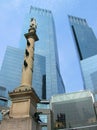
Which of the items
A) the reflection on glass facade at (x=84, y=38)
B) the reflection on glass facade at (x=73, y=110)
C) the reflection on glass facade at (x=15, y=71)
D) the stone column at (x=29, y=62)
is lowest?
the stone column at (x=29, y=62)

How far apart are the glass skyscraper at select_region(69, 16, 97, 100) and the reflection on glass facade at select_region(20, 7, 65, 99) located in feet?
59.7

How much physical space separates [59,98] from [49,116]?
22.8 feet

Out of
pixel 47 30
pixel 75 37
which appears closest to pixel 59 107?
pixel 47 30

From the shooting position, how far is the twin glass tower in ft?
340

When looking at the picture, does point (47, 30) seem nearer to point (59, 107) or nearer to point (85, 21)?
point (85, 21)

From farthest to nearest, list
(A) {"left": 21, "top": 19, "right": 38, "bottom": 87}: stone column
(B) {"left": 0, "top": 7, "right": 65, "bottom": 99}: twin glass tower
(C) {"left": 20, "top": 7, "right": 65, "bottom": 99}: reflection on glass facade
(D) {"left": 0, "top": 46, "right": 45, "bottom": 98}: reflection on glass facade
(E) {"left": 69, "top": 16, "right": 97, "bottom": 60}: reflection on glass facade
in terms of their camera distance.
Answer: (E) {"left": 69, "top": 16, "right": 97, "bottom": 60}: reflection on glass facade < (C) {"left": 20, "top": 7, "right": 65, "bottom": 99}: reflection on glass facade < (B) {"left": 0, "top": 7, "right": 65, "bottom": 99}: twin glass tower < (D) {"left": 0, "top": 46, "right": 45, "bottom": 98}: reflection on glass facade < (A) {"left": 21, "top": 19, "right": 38, "bottom": 87}: stone column

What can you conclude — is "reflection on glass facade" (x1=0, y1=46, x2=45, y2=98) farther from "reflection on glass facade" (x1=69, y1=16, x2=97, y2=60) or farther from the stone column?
the stone column

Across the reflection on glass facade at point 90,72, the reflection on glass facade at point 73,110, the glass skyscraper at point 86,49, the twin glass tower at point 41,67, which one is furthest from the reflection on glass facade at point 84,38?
the reflection on glass facade at point 73,110

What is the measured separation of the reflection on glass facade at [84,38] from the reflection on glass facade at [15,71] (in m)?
46.8

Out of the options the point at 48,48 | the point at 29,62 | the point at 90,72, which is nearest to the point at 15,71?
the point at 48,48

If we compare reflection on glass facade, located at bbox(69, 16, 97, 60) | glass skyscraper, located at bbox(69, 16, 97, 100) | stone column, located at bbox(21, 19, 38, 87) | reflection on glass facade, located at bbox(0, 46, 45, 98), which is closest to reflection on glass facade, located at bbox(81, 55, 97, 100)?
glass skyscraper, located at bbox(69, 16, 97, 100)

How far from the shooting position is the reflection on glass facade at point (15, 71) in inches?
3954

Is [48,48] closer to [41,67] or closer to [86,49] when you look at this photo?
[41,67]

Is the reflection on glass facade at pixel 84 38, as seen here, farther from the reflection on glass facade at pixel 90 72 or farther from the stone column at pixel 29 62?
the stone column at pixel 29 62
